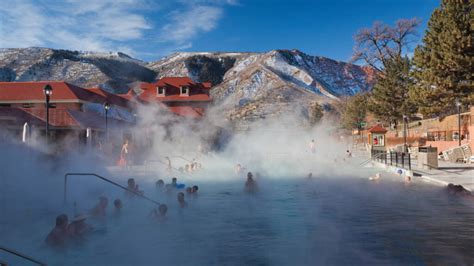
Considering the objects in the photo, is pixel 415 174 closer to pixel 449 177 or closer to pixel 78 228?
pixel 449 177

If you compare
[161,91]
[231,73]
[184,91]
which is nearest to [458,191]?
[184,91]

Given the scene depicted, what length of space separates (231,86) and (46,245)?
4520 inches

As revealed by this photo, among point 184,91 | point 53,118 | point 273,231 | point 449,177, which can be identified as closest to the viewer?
point 273,231

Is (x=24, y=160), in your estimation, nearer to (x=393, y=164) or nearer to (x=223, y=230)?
(x=223, y=230)

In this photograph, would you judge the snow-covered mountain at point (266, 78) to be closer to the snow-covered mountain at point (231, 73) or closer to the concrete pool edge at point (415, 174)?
the snow-covered mountain at point (231, 73)

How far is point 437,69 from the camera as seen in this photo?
26.3 m

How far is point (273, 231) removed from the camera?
8.38 m

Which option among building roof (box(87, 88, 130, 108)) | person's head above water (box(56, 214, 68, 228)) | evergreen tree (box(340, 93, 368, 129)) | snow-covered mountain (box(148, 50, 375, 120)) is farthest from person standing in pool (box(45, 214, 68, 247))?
snow-covered mountain (box(148, 50, 375, 120))

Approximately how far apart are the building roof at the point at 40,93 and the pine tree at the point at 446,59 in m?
24.9

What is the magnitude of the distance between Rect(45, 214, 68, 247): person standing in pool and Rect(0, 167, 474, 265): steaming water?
0.18 m

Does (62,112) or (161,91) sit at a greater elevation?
(161,91)

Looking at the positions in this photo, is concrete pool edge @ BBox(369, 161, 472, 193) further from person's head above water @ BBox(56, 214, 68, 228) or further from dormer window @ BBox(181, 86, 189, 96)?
dormer window @ BBox(181, 86, 189, 96)

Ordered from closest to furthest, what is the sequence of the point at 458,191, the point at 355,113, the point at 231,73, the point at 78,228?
1. the point at 78,228
2. the point at 458,191
3. the point at 355,113
4. the point at 231,73

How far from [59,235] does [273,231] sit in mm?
4293
